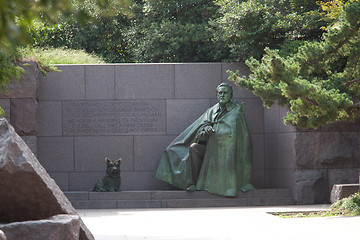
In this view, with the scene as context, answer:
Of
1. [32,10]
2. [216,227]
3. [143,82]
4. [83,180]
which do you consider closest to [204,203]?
[83,180]

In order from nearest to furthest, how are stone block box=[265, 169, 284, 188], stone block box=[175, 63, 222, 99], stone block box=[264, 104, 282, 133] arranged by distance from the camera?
stone block box=[265, 169, 284, 188]
stone block box=[264, 104, 282, 133]
stone block box=[175, 63, 222, 99]

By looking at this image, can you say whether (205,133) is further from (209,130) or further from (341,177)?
(341,177)

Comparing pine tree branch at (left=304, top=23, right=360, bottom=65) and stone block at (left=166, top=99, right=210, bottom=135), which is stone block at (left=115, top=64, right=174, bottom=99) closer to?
stone block at (left=166, top=99, right=210, bottom=135)

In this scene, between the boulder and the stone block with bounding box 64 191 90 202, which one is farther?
the boulder

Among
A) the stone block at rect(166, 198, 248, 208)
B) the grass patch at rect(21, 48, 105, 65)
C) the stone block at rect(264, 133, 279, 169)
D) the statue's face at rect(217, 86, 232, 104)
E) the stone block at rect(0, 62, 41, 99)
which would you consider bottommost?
the stone block at rect(166, 198, 248, 208)

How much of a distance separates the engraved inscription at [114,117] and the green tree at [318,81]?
490 centimetres

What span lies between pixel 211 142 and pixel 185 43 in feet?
21.7

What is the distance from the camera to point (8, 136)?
16.3ft

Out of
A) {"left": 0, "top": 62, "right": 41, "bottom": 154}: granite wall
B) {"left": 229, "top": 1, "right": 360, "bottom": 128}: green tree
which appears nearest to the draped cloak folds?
{"left": 229, "top": 1, "right": 360, "bottom": 128}: green tree

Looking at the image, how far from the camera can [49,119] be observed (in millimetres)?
14898

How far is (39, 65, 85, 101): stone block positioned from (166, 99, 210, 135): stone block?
2.16m

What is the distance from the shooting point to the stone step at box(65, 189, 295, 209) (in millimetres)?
13281

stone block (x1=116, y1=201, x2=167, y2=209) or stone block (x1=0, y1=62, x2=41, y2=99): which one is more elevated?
stone block (x1=0, y1=62, x2=41, y2=99)

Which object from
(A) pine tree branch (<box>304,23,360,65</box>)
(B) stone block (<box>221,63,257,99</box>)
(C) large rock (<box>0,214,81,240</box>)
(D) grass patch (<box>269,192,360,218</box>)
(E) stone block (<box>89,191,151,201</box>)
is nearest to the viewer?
(C) large rock (<box>0,214,81,240</box>)
